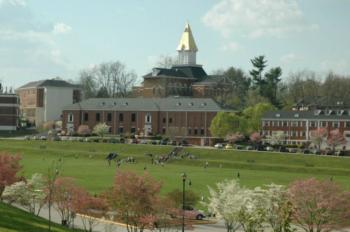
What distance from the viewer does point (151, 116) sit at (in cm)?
12506

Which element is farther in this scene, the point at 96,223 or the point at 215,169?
the point at 215,169

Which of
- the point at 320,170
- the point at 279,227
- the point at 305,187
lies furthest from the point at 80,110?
the point at 279,227

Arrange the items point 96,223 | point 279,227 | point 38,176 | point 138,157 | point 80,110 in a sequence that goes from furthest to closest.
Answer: point 80,110 < point 138,157 < point 38,176 < point 96,223 < point 279,227

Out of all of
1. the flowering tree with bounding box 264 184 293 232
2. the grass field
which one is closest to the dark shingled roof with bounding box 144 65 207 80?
the grass field

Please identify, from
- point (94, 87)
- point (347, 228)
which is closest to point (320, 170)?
point (347, 228)

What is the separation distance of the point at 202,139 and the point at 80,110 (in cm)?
2637

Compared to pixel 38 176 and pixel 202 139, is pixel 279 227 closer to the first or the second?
pixel 38 176

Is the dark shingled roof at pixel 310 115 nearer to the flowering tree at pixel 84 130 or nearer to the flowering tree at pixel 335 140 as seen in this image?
the flowering tree at pixel 335 140

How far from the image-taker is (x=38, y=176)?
46625mm

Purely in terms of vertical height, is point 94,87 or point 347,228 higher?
point 94,87

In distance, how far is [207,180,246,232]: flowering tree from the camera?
37.7m

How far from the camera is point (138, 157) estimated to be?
9212 centimetres

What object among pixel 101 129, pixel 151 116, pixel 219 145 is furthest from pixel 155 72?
pixel 219 145

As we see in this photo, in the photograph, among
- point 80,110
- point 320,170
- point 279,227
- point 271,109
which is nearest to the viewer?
point 279,227
